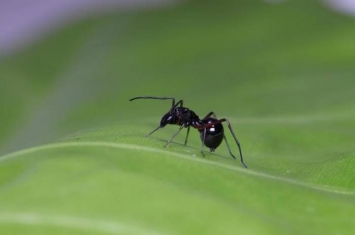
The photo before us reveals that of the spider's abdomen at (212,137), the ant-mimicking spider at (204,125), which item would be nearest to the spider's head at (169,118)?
the ant-mimicking spider at (204,125)

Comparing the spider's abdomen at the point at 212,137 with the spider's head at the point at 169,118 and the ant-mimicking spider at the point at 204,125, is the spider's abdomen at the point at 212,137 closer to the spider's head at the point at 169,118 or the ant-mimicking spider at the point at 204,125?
the ant-mimicking spider at the point at 204,125

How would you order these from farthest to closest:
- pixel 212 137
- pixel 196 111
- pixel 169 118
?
pixel 196 111 < pixel 169 118 < pixel 212 137

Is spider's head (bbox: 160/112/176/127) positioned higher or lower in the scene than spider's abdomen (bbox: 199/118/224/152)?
higher

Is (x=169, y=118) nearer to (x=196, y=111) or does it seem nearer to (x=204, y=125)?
(x=204, y=125)

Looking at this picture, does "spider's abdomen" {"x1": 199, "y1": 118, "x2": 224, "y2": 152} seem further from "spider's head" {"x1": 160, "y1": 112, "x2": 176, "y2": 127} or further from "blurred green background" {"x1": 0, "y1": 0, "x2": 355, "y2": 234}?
"spider's head" {"x1": 160, "y1": 112, "x2": 176, "y2": 127}

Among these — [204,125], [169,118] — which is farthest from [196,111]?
[204,125]

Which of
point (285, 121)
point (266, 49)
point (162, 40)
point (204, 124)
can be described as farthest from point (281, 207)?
point (162, 40)

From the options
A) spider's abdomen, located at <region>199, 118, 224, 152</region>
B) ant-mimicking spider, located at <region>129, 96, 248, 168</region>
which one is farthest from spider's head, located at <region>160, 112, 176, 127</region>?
spider's abdomen, located at <region>199, 118, 224, 152</region>

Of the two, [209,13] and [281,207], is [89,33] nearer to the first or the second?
[209,13]
